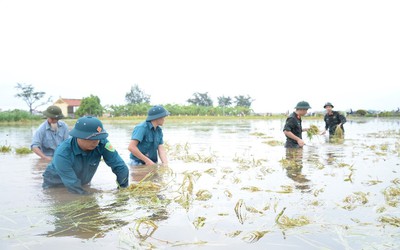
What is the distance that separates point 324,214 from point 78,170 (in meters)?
2.89

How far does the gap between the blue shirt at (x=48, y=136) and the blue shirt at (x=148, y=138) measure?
1.74 meters

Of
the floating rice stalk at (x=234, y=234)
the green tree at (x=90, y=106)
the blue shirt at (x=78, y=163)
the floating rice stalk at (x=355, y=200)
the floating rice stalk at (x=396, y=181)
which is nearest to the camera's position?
the floating rice stalk at (x=234, y=234)

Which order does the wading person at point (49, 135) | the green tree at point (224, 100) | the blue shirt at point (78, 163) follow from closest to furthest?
the blue shirt at point (78, 163), the wading person at point (49, 135), the green tree at point (224, 100)

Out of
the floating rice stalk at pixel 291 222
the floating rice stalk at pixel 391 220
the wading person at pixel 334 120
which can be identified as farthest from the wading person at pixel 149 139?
the wading person at pixel 334 120

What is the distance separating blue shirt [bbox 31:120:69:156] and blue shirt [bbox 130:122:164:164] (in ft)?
5.70

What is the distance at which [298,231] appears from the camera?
11.0 ft

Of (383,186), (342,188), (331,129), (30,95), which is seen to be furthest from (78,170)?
(30,95)

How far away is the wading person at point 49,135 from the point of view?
23.6ft

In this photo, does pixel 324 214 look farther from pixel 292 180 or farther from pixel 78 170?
pixel 78 170

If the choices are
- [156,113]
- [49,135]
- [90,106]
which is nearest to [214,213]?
[156,113]

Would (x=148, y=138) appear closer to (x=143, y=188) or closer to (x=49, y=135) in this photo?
(x=143, y=188)

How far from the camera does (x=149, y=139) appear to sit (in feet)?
21.0

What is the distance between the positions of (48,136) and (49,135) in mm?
28

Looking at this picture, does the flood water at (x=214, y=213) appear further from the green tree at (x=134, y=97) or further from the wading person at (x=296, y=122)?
the green tree at (x=134, y=97)
